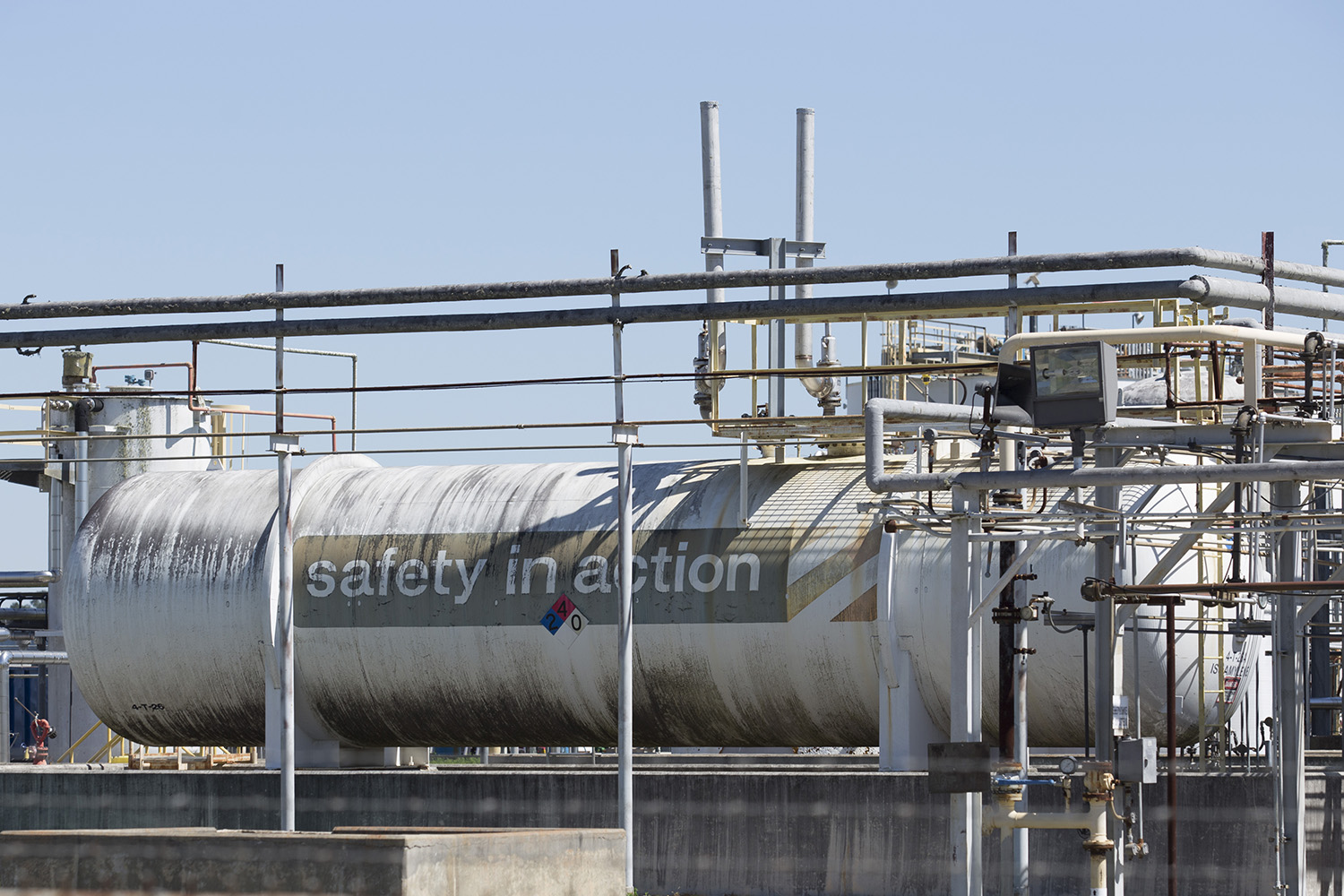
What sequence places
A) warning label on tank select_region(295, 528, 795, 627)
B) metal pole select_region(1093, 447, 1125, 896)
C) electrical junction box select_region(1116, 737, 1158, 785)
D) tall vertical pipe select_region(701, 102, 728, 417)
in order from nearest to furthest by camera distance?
electrical junction box select_region(1116, 737, 1158, 785)
metal pole select_region(1093, 447, 1125, 896)
warning label on tank select_region(295, 528, 795, 627)
tall vertical pipe select_region(701, 102, 728, 417)

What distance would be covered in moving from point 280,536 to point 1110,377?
872cm

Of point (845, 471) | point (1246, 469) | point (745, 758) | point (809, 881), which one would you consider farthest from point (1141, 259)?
point (745, 758)

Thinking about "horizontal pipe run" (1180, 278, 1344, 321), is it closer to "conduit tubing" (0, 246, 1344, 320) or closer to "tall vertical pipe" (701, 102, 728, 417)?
"conduit tubing" (0, 246, 1344, 320)

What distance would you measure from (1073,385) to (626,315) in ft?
19.0

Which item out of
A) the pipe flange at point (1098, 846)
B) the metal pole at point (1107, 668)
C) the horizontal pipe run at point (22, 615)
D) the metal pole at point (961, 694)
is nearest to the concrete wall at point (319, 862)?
the metal pole at point (961, 694)

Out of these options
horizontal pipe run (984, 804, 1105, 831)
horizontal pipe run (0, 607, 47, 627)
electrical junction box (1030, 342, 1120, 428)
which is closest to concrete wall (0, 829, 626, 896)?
horizontal pipe run (984, 804, 1105, 831)

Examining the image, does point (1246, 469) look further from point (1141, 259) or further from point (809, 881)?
point (809, 881)

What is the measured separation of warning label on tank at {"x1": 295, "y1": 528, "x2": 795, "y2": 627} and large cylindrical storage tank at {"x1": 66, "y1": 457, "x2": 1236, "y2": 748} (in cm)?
2

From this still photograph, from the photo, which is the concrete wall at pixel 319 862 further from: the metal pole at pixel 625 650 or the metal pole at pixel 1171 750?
the metal pole at pixel 1171 750

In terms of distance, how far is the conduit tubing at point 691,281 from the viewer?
16.0 meters

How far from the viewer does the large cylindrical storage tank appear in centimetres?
1698

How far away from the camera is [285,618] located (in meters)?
17.8

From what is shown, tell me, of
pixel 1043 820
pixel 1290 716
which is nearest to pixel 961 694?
pixel 1043 820

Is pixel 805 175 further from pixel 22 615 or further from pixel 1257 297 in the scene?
pixel 22 615
